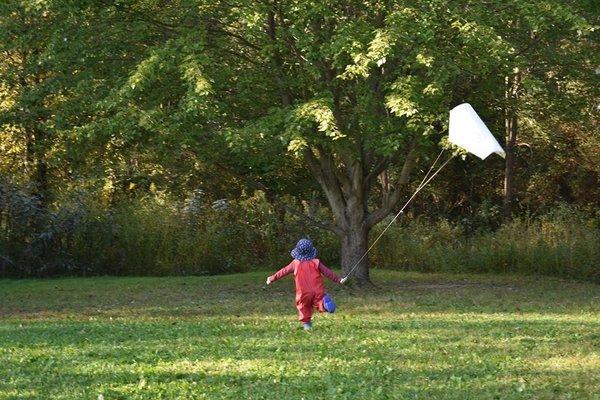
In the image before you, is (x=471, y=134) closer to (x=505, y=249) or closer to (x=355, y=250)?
(x=355, y=250)

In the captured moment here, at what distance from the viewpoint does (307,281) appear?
44.7ft

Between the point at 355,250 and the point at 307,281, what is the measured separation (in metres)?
8.84

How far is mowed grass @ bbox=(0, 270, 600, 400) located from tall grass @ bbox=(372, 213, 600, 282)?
5613 millimetres

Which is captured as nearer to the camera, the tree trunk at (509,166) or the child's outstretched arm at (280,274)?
the child's outstretched arm at (280,274)

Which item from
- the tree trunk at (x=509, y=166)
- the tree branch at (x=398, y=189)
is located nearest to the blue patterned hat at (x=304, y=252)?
the tree branch at (x=398, y=189)

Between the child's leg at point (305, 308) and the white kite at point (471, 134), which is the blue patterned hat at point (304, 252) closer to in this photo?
the child's leg at point (305, 308)

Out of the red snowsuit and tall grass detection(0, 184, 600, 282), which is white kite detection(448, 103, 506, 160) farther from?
tall grass detection(0, 184, 600, 282)

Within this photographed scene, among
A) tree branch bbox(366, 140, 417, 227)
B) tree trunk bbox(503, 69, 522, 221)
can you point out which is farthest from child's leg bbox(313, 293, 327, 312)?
tree trunk bbox(503, 69, 522, 221)

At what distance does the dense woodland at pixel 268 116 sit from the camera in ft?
61.7

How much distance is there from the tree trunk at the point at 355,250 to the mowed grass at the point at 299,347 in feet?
4.06

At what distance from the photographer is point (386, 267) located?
28.5 m

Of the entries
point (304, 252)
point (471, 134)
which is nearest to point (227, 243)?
point (471, 134)

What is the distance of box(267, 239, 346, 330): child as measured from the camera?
44.6 feet

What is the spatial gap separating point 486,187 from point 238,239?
428 inches
